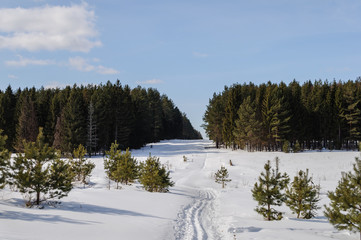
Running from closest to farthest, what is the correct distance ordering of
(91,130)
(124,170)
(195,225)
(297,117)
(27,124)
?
1. (195,225)
2. (124,170)
3. (91,130)
4. (27,124)
5. (297,117)

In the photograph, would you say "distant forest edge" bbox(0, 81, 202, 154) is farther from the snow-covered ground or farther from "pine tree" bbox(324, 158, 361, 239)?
"pine tree" bbox(324, 158, 361, 239)

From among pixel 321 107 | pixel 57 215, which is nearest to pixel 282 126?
pixel 321 107

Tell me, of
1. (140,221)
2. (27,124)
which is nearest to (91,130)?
(27,124)

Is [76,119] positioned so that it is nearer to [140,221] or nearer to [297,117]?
[140,221]

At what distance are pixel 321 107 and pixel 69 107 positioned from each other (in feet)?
167

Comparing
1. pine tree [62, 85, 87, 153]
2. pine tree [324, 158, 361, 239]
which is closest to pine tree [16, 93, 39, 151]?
pine tree [62, 85, 87, 153]

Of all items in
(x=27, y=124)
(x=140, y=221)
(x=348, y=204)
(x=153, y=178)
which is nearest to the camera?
(x=348, y=204)

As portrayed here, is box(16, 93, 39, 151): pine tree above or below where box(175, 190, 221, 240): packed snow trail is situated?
above

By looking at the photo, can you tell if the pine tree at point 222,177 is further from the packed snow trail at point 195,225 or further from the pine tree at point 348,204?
the pine tree at point 348,204

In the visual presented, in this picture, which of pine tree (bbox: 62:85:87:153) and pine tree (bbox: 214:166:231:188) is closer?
pine tree (bbox: 214:166:231:188)

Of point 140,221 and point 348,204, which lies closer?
point 348,204

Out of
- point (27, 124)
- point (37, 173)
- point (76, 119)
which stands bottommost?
point (37, 173)

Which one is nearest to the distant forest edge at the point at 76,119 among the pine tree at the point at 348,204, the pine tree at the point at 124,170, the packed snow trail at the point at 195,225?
the pine tree at the point at 124,170

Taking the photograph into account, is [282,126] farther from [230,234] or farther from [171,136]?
[171,136]
